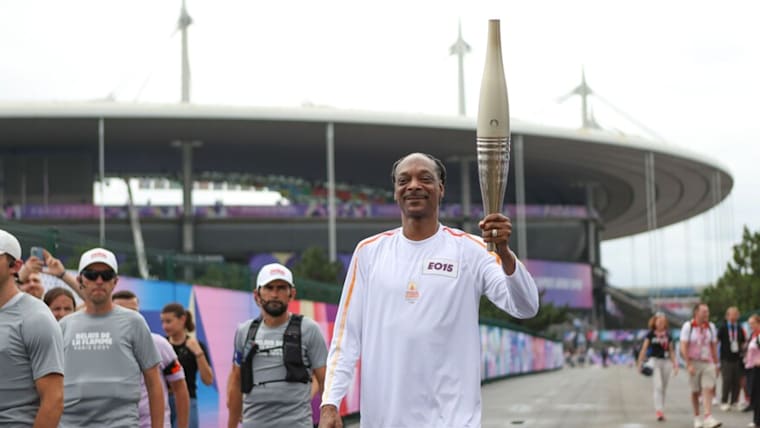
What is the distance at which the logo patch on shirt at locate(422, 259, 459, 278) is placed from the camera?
4699 mm

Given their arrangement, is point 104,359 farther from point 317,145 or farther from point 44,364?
point 317,145

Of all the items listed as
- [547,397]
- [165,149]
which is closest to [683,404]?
[547,397]

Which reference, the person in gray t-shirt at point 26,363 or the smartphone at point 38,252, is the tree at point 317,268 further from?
the person in gray t-shirt at point 26,363

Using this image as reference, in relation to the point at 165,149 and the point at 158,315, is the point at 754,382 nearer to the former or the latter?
the point at 158,315

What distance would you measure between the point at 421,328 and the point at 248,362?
12.0 feet

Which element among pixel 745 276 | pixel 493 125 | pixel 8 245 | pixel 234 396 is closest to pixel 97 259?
pixel 8 245

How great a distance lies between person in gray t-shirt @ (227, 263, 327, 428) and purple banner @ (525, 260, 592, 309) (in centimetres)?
6711

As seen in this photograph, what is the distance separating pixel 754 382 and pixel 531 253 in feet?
196

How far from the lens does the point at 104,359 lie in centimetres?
647

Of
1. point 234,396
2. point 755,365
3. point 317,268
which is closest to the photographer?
point 234,396

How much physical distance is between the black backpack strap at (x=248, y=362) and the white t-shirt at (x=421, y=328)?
131 inches

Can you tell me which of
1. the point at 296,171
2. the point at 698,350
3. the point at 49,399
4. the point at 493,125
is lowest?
the point at 698,350

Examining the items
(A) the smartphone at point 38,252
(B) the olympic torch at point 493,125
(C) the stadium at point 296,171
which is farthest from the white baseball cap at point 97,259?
(C) the stadium at point 296,171

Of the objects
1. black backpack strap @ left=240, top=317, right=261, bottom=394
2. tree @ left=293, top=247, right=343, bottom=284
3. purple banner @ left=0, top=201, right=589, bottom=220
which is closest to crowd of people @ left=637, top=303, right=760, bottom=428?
black backpack strap @ left=240, top=317, right=261, bottom=394
